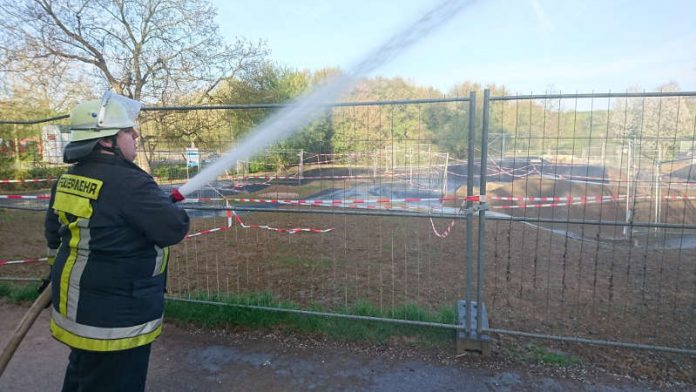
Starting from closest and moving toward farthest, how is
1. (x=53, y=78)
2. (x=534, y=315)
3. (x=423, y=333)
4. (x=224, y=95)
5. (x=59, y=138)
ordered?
(x=423, y=333)
(x=534, y=315)
(x=59, y=138)
(x=53, y=78)
(x=224, y=95)

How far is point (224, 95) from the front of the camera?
13867 millimetres

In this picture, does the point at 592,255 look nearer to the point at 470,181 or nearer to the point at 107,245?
the point at 470,181

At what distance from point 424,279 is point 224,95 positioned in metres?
10.6

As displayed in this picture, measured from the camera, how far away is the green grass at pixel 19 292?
504 centimetres

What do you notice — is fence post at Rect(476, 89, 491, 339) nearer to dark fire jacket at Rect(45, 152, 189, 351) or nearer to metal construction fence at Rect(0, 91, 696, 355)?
metal construction fence at Rect(0, 91, 696, 355)

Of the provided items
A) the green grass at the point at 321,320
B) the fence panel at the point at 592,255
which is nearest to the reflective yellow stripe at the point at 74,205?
the green grass at the point at 321,320

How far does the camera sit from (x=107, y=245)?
201cm

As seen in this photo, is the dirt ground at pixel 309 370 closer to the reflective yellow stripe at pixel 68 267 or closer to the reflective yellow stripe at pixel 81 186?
the reflective yellow stripe at pixel 68 267

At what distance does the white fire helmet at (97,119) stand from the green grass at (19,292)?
403 centimetres

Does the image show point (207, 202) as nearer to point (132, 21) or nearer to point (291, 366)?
point (291, 366)

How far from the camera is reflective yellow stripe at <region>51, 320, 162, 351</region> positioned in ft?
6.65

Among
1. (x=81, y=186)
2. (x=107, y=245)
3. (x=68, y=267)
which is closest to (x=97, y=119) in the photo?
(x=81, y=186)

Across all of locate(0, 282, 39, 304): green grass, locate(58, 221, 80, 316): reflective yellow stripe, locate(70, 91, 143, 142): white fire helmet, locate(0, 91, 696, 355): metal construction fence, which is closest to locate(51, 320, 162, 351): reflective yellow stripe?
locate(58, 221, 80, 316): reflective yellow stripe

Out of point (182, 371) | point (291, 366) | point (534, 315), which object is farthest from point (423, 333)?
point (182, 371)
